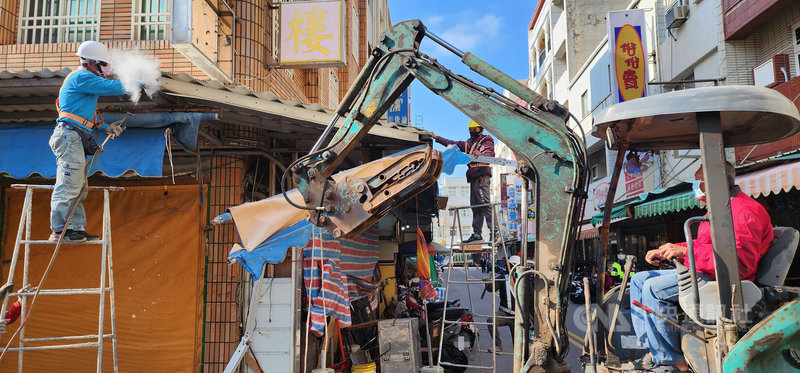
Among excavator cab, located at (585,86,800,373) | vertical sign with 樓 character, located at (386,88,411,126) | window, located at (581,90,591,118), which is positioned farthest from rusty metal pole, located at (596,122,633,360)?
window, located at (581,90,591,118)

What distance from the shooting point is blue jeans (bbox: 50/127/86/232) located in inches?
208

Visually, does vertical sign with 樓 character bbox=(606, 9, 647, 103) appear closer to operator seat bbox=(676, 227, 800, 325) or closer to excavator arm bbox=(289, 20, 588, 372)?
operator seat bbox=(676, 227, 800, 325)

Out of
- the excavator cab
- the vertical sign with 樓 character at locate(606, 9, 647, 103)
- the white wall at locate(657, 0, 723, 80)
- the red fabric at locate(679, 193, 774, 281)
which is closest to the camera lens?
the excavator cab

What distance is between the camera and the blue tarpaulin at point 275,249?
20.8ft

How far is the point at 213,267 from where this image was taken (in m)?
7.83

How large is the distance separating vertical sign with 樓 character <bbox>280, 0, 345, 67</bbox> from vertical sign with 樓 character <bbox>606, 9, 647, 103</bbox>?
1133cm

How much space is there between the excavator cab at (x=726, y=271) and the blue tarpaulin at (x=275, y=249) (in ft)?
12.3

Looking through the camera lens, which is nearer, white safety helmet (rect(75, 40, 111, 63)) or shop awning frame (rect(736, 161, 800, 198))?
white safety helmet (rect(75, 40, 111, 63))

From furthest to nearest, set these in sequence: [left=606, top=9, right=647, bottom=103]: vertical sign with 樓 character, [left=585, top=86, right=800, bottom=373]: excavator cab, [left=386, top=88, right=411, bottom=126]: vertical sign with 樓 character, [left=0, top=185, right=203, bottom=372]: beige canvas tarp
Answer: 1. [left=386, top=88, right=411, bottom=126]: vertical sign with 樓 character
2. [left=606, top=9, right=647, bottom=103]: vertical sign with 樓 character
3. [left=0, top=185, right=203, bottom=372]: beige canvas tarp
4. [left=585, top=86, right=800, bottom=373]: excavator cab

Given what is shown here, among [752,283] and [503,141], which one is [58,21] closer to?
[503,141]

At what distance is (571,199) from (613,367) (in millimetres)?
Result: 1376

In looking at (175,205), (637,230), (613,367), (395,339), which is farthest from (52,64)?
(637,230)

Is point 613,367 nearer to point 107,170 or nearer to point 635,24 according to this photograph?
point 107,170

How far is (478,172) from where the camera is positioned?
9.68 meters
